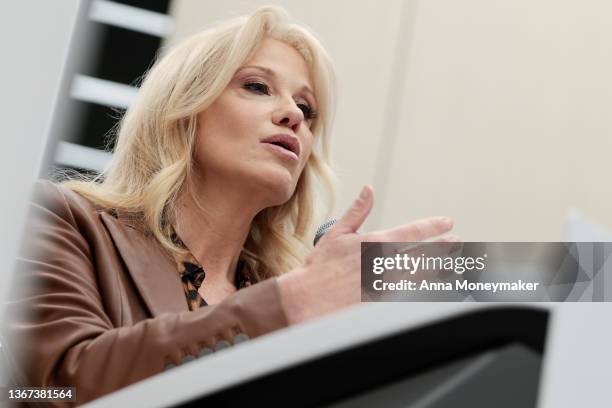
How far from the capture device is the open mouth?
3.21ft

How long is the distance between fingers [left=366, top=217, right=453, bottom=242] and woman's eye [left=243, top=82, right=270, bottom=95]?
0.49 meters

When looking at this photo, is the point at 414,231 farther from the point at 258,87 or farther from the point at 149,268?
the point at 258,87

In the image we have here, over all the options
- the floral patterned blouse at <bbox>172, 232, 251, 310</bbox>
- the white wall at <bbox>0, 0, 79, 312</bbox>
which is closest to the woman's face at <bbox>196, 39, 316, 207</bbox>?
the floral patterned blouse at <bbox>172, 232, 251, 310</bbox>

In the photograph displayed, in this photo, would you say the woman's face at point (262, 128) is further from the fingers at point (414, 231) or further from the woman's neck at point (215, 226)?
the fingers at point (414, 231)

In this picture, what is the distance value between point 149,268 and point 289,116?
0.27 metres

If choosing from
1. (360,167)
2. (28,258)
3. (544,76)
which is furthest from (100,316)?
(544,76)

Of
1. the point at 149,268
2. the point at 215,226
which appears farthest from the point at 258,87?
the point at 149,268

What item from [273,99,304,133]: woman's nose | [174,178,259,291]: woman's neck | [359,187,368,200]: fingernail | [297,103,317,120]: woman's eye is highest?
[297,103,317,120]: woman's eye

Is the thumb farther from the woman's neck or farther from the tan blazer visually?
the woman's neck

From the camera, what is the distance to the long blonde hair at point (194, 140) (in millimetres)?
960

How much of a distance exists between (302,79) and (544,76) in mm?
984

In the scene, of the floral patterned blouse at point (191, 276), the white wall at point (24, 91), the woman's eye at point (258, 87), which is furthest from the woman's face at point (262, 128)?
the white wall at point (24, 91)

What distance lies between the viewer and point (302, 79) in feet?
3.50

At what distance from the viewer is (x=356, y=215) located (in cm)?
58
